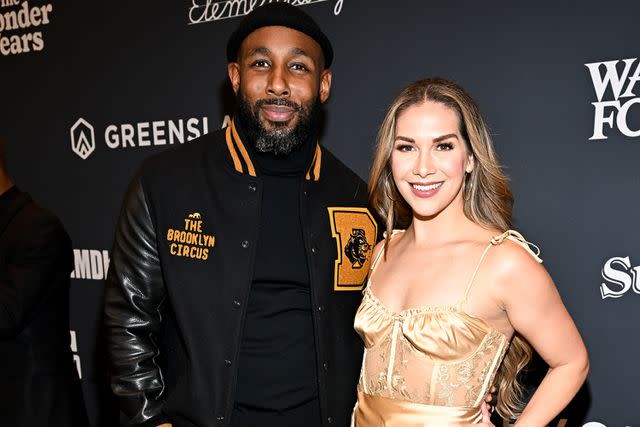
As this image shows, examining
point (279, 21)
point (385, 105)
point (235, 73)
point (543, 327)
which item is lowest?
point (543, 327)

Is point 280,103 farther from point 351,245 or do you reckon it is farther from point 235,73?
point 351,245

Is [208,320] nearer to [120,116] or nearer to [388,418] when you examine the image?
[388,418]

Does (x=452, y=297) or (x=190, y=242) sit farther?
(x=190, y=242)

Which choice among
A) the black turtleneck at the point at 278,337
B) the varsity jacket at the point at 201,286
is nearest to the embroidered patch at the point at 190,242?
the varsity jacket at the point at 201,286

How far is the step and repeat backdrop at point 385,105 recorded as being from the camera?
84.3 inches

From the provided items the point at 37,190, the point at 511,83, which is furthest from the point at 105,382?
the point at 511,83

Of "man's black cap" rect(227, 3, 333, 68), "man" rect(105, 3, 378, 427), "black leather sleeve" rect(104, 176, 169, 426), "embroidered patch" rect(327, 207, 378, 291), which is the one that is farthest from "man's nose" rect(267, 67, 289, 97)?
"black leather sleeve" rect(104, 176, 169, 426)

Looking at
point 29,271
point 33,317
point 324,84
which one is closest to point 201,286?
point 324,84

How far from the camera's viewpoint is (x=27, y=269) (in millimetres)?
2480

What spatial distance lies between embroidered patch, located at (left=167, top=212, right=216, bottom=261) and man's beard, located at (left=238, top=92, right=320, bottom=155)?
0.32m

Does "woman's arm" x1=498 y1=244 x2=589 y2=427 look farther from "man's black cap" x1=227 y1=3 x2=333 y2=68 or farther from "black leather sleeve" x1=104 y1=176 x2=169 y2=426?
"black leather sleeve" x1=104 y1=176 x2=169 y2=426

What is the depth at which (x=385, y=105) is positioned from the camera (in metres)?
2.55

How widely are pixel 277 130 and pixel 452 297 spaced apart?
2.40 ft

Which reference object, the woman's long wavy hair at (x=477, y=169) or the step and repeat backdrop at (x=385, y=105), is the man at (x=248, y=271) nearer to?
the woman's long wavy hair at (x=477, y=169)
